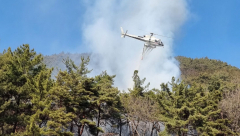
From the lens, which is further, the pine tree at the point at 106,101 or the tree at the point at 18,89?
the pine tree at the point at 106,101

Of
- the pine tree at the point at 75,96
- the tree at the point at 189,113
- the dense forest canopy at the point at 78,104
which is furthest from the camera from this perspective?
the tree at the point at 189,113

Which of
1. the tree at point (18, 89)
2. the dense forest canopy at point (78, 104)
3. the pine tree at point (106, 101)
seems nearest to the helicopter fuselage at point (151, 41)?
the dense forest canopy at point (78, 104)

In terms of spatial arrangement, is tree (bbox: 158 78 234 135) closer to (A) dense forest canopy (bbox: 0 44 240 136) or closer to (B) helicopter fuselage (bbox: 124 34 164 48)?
(A) dense forest canopy (bbox: 0 44 240 136)

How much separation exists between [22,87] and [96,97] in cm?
582

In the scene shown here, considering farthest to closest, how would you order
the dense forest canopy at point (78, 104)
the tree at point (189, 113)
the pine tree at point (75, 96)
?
the tree at point (189, 113), the pine tree at point (75, 96), the dense forest canopy at point (78, 104)

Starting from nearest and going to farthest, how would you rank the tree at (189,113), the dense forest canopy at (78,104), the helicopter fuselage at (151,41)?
the dense forest canopy at (78,104), the tree at (189,113), the helicopter fuselage at (151,41)

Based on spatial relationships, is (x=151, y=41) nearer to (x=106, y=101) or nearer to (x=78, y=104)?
(x=106, y=101)

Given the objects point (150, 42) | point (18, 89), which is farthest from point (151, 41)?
point (18, 89)

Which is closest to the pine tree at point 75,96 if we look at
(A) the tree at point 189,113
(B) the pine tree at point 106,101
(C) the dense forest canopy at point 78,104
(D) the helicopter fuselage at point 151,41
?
(C) the dense forest canopy at point 78,104

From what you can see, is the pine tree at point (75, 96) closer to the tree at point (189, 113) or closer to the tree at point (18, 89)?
the tree at point (18, 89)

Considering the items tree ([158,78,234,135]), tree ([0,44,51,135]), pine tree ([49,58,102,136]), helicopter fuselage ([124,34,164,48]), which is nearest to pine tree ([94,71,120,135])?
A: pine tree ([49,58,102,136])

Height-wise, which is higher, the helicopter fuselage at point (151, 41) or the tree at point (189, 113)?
the helicopter fuselage at point (151, 41)

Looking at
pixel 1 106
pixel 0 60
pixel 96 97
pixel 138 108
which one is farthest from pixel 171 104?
pixel 0 60

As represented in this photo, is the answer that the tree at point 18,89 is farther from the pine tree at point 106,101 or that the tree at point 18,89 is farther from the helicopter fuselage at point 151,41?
the helicopter fuselage at point 151,41
